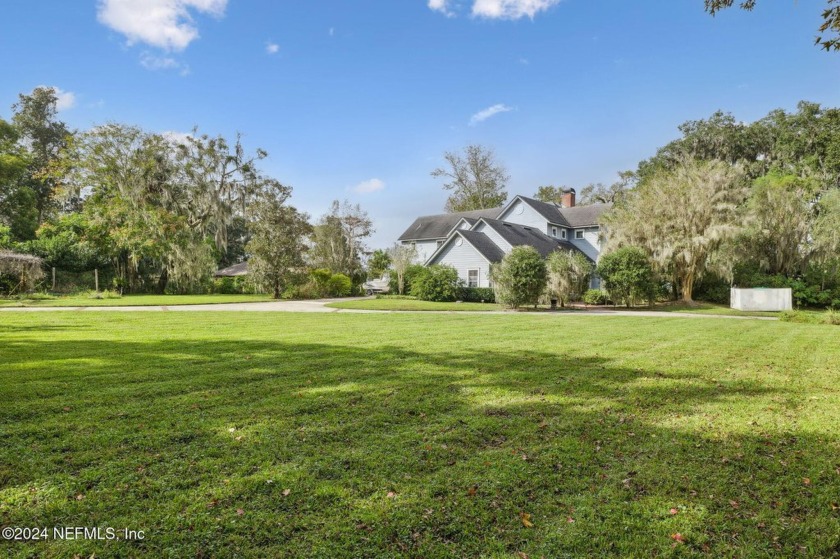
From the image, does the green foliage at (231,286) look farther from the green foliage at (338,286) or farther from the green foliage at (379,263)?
the green foliage at (379,263)

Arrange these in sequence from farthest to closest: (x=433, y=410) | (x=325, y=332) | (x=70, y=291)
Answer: (x=70, y=291)
(x=325, y=332)
(x=433, y=410)

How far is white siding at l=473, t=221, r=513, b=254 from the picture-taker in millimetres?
30625

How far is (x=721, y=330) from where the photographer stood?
1180cm

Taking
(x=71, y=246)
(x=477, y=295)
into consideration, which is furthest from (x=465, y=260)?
(x=71, y=246)

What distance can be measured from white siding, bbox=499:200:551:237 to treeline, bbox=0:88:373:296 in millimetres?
17287

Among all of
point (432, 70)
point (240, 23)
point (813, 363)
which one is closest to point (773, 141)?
point (432, 70)

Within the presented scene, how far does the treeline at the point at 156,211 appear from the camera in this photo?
2880 centimetres

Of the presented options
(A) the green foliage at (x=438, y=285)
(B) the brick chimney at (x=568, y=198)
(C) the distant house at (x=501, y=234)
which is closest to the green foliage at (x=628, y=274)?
(C) the distant house at (x=501, y=234)

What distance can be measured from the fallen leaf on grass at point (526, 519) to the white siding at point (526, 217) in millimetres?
34460

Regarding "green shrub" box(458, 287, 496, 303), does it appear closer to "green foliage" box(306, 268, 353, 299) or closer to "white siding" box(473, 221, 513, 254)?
"white siding" box(473, 221, 513, 254)

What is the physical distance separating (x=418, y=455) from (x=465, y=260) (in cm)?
2617

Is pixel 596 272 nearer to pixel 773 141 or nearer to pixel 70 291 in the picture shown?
pixel 773 141

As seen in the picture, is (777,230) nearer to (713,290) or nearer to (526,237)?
(713,290)

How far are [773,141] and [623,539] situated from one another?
4512 cm
